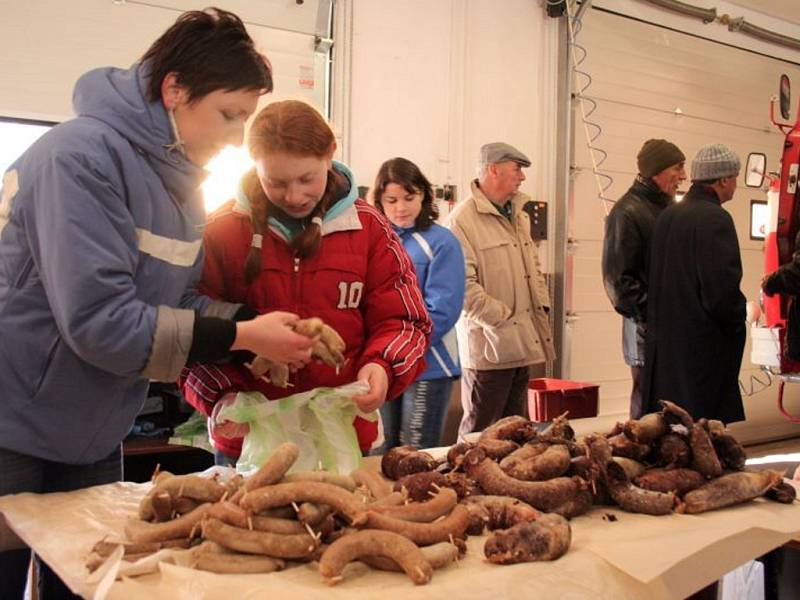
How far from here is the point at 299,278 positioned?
2240 millimetres

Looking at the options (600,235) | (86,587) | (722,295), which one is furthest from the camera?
(600,235)

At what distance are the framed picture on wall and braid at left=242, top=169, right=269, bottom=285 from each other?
715 centimetres

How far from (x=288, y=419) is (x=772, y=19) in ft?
26.3

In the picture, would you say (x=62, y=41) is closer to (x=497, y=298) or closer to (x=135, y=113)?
(x=497, y=298)

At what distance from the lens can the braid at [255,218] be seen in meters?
2.18

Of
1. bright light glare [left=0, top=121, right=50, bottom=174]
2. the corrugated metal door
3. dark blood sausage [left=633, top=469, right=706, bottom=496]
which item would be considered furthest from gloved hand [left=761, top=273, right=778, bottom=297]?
bright light glare [left=0, top=121, right=50, bottom=174]

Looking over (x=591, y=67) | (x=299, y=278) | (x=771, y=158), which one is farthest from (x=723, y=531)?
(x=771, y=158)

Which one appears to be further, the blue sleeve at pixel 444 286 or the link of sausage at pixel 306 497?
the blue sleeve at pixel 444 286

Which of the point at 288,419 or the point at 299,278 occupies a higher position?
the point at 299,278

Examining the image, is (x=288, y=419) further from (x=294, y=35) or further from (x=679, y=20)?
(x=679, y=20)

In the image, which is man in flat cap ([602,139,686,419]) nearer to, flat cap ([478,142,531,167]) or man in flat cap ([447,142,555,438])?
man in flat cap ([447,142,555,438])

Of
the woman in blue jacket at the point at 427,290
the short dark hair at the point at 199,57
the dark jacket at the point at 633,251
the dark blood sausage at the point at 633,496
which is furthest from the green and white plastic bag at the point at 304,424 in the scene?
the dark jacket at the point at 633,251

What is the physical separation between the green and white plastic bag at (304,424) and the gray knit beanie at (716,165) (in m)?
2.84

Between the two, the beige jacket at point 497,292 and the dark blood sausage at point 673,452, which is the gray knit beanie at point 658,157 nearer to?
the beige jacket at point 497,292
